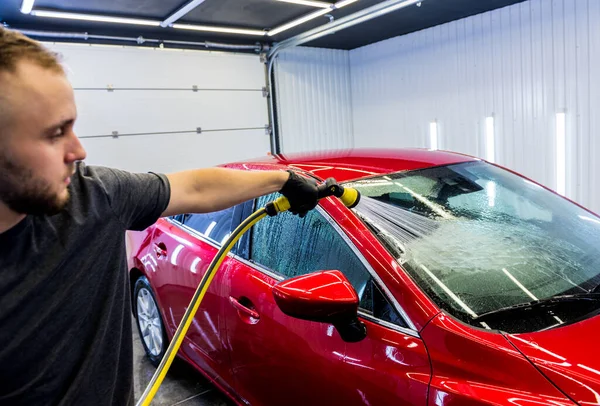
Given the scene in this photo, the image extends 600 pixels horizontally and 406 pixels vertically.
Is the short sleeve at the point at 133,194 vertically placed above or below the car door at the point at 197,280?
above

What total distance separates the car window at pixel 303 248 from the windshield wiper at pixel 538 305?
41cm

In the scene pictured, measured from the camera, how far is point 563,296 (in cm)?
154

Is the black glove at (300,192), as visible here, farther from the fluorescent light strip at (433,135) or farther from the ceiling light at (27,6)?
the fluorescent light strip at (433,135)

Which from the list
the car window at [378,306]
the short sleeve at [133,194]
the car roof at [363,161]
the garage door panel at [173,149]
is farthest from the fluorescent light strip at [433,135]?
the short sleeve at [133,194]

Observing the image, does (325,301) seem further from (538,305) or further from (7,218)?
(7,218)

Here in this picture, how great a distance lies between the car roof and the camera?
7.02 ft

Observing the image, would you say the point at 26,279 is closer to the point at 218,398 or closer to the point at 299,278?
the point at 299,278

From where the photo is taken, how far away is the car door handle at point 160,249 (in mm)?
2810

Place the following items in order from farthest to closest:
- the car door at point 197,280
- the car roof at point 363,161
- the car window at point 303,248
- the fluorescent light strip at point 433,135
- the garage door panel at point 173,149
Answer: the fluorescent light strip at point 433,135
the garage door panel at point 173,149
the car door at point 197,280
the car roof at point 363,161
the car window at point 303,248

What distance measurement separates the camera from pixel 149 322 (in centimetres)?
314

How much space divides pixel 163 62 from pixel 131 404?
5371 mm

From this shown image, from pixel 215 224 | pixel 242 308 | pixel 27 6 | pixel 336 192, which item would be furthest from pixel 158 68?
pixel 336 192

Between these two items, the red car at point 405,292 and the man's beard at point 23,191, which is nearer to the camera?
the man's beard at point 23,191

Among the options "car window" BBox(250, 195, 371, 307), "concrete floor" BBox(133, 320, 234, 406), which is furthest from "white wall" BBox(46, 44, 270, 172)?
"car window" BBox(250, 195, 371, 307)
